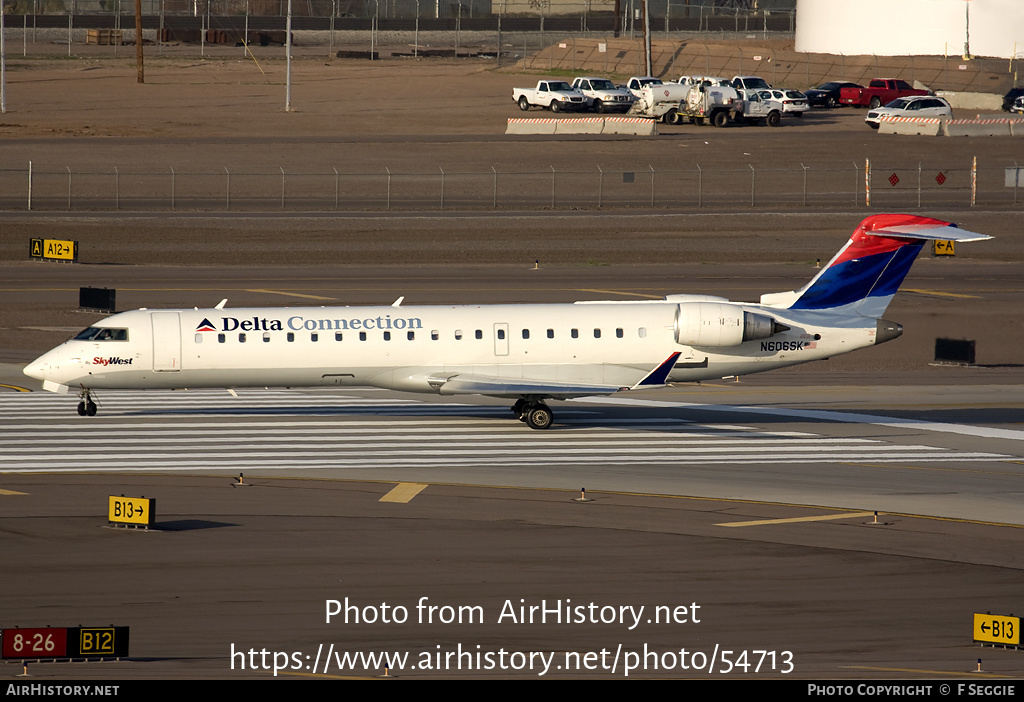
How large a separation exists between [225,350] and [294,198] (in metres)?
Answer: 39.6

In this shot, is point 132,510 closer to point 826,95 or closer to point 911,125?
point 911,125

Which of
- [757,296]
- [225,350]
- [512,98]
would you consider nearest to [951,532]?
[225,350]

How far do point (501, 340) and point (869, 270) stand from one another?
988 centimetres

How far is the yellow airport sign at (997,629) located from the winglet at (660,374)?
1288 centimetres

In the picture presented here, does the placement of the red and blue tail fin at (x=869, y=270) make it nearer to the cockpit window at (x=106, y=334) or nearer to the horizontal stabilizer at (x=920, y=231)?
the horizontal stabilizer at (x=920, y=231)

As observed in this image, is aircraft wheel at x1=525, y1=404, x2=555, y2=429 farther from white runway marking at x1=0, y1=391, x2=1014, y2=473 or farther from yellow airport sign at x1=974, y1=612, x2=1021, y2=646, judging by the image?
yellow airport sign at x1=974, y1=612, x2=1021, y2=646

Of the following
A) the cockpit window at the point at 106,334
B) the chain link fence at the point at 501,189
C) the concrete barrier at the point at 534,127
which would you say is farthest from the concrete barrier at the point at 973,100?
the cockpit window at the point at 106,334

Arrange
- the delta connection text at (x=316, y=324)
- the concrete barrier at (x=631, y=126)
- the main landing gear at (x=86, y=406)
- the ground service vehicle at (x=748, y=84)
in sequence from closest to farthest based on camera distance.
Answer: the delta connection text at (x=316, y=324) → the main landing gear at (x=86, y=406) → the concrete barrier at (x=631, y=126) → the ground service vehicle at (x=748, y=84)

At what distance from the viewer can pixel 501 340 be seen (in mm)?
31219

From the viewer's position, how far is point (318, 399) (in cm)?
3634

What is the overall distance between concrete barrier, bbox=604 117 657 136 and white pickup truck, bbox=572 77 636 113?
20.0ft

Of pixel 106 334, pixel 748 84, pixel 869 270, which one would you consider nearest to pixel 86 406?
pixel 106 334

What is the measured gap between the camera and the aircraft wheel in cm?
3181

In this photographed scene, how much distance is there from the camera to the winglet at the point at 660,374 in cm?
2941
